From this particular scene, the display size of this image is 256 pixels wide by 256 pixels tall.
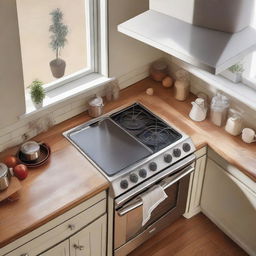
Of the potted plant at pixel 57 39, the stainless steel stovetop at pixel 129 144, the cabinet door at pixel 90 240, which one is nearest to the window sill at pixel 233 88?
the stainless steel stovetop at pixel 129 144

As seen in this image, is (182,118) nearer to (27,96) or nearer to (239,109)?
(239,109)

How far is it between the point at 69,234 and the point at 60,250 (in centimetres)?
13

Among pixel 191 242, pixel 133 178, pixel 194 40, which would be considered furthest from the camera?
pixel 191 242

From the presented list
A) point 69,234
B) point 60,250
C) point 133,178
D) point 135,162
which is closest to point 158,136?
point 135,162

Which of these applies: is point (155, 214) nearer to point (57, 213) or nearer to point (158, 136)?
point (158, 136)

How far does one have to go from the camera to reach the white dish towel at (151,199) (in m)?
3.51

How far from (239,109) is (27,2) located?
1.75 metres

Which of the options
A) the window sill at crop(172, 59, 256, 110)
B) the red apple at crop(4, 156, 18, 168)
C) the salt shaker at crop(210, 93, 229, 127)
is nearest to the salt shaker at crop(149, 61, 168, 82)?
the window sill at crop(172, 59, 256, 110)

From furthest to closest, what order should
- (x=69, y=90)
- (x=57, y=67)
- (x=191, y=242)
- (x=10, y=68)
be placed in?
1. (x=191, y=242)
2. (x=69, y=90)
3. (x=57, y=67)
4. (x=10, y=68)

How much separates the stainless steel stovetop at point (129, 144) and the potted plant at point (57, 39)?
0.46 meters

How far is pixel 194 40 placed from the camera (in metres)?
2.93

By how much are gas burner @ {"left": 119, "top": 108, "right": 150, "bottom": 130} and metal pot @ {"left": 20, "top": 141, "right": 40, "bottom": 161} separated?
72 centimetres

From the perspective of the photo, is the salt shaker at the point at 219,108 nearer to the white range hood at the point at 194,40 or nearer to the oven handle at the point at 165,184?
the oven handle at the point at 165,184

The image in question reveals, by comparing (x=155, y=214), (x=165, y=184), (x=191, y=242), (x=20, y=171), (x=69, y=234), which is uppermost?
(x=20, y=171)
